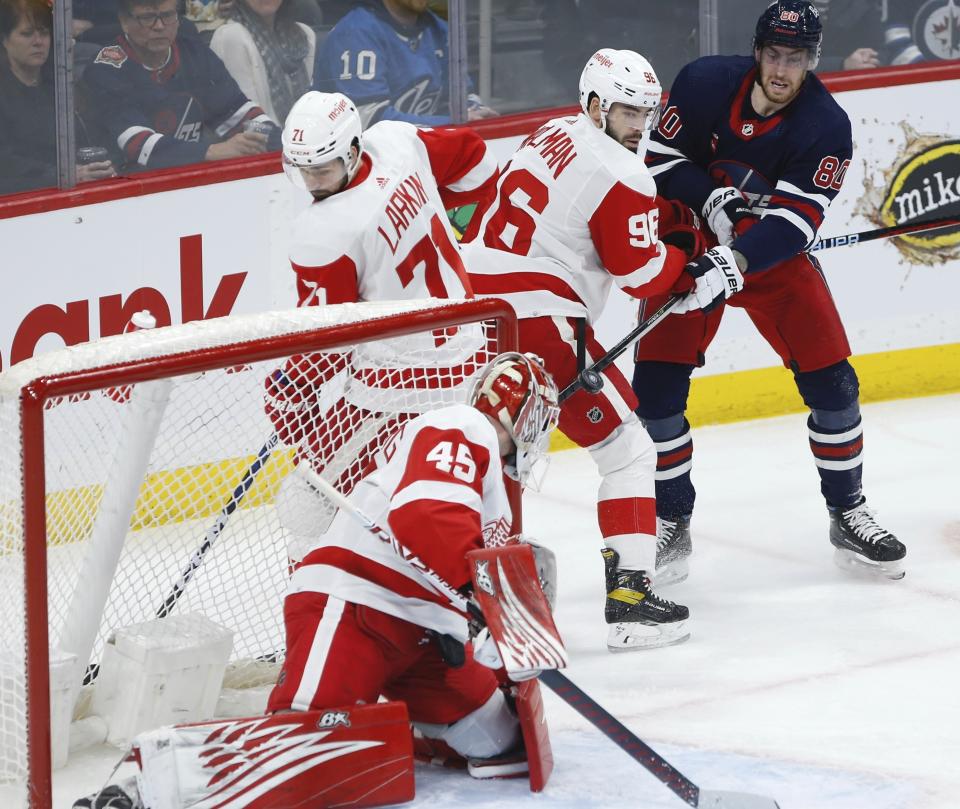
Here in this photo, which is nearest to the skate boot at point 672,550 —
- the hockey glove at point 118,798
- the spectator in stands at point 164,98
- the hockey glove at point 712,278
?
the hockey glove at point 712,278

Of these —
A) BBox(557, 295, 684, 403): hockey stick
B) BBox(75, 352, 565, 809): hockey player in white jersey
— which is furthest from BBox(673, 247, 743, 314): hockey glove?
BBox(75, 352, 565, 809): hockey player in white jersey

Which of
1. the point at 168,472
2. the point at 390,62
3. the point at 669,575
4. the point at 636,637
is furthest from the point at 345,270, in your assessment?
the point at 390,62

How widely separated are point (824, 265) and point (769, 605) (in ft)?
5.60

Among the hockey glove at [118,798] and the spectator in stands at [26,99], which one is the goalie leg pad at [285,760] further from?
the spectator in stands at [26,99]

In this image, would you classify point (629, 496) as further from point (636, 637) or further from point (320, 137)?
point (320, 137)

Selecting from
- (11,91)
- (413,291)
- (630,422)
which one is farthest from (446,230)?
(11,91)

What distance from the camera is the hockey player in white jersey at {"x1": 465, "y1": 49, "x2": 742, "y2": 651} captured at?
3.20 m

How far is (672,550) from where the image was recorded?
3.79m

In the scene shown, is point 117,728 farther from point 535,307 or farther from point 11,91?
point 11,91

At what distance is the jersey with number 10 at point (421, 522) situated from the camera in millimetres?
2379

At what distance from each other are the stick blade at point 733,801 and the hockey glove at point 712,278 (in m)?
1.25

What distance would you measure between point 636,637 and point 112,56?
6.27 ft

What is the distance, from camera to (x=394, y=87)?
4.51 meters

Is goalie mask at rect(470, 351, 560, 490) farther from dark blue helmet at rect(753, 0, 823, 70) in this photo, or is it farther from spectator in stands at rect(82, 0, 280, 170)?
spectator in stands at rect(82, 0, 280, 170)
